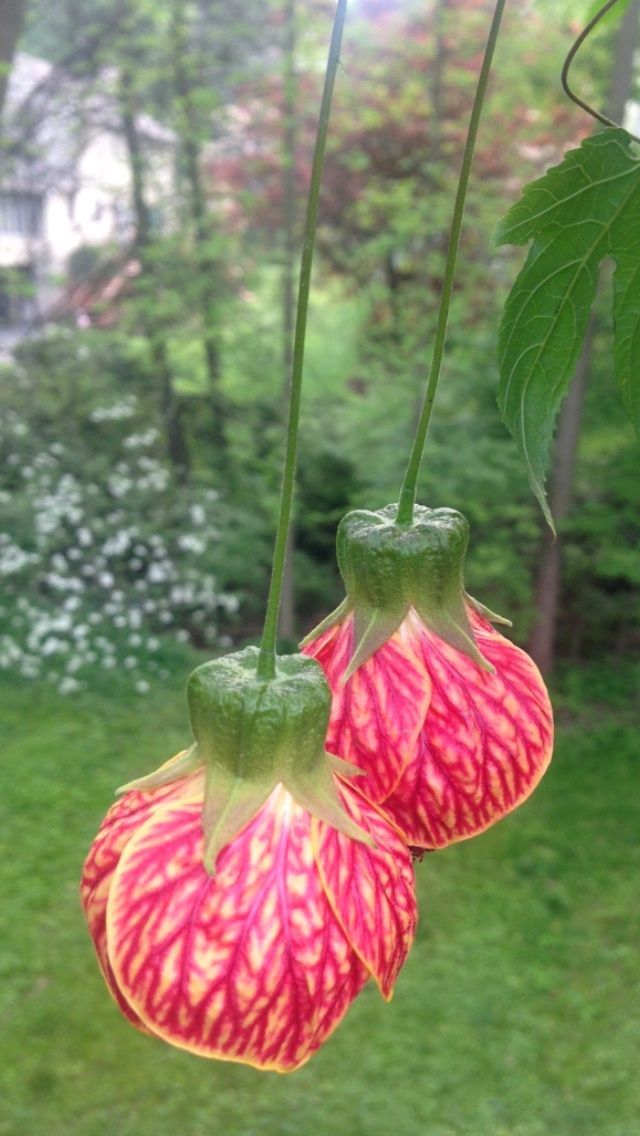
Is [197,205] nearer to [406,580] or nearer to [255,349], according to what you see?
[255,349]

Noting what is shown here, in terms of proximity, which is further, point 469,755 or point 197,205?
point 197,205

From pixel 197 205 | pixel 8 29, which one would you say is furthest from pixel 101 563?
pixel 8 29

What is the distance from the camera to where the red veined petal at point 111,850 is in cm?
49

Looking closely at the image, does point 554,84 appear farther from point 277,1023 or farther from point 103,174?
point 277,1023

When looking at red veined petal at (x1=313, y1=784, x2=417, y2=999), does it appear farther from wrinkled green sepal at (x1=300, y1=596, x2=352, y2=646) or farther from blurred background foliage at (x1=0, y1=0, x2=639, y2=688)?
blurred background foliage at (x1=0, y1=0, x2=639, y2=688)

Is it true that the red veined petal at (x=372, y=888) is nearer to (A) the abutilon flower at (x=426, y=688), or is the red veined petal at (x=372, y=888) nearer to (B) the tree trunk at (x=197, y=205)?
(A) the abutilon flower at (x=426, y=688)

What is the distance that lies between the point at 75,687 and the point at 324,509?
170 cm

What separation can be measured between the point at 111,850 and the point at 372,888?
0.42ft

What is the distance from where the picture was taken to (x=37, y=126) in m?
5.92

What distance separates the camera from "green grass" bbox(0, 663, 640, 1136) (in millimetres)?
2932

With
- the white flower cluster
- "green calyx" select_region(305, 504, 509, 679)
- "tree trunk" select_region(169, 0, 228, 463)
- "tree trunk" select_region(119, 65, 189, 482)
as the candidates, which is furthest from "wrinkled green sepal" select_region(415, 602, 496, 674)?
"tree trunk" select_region(119, 65, 189, 482)

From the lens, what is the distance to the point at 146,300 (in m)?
5.41

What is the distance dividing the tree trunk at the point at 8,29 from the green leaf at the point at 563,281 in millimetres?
1843

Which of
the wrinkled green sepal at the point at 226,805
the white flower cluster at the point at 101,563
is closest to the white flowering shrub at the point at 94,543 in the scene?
the white flower cluster at the point at 101,563
